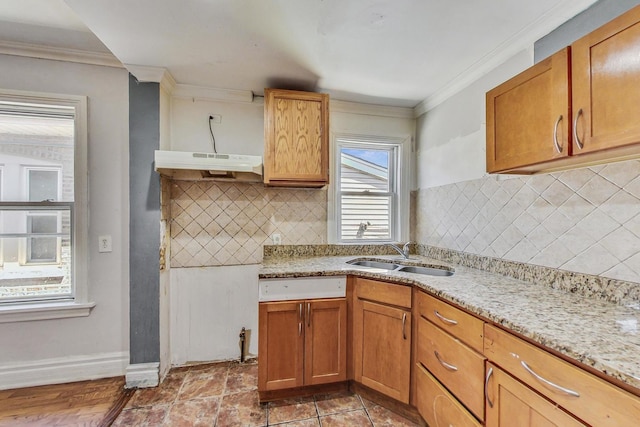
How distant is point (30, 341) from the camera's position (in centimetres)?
191

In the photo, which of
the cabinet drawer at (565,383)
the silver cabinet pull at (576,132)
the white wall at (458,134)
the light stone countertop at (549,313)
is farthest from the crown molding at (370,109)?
the cabinet drawer at (565,383)

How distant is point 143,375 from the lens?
6.31 feet

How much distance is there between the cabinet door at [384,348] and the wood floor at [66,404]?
5.32 ft

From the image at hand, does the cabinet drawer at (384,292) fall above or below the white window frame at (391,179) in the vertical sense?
below

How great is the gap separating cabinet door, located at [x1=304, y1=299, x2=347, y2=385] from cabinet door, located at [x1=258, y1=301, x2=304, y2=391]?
0.18 feet

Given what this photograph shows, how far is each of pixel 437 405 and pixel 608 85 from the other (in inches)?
63.9

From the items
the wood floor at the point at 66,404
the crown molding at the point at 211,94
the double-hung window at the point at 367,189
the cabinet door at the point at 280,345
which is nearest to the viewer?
the wood floor at the point at 66,404

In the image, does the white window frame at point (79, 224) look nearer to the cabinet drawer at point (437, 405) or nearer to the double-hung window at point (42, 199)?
the double-hung window at point (42, 199)

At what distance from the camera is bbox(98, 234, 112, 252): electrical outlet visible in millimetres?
2018

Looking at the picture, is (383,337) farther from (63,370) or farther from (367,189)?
(63,370)

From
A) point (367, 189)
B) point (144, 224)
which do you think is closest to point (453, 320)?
point (367, 189)

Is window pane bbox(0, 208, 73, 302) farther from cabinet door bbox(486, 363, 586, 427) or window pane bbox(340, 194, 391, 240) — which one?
cabinet door bbox(486, 363, 586, 427)

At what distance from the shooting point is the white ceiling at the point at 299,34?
1.37m

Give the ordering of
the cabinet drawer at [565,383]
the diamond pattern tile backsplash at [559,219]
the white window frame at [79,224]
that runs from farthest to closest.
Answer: the white window frame at [79,224]
the diamond pattern tile backsplash at [559,219]
the cabinet drawer at [565,383]
